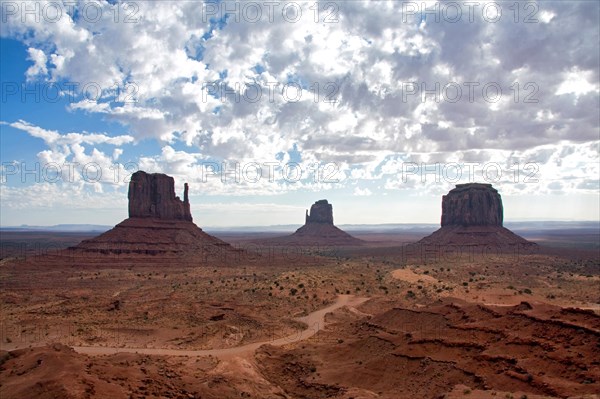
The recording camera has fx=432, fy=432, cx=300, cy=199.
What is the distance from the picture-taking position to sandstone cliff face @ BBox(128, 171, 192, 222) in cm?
11025

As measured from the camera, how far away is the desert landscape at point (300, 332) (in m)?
20.5

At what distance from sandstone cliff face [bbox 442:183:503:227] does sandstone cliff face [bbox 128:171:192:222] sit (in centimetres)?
8450

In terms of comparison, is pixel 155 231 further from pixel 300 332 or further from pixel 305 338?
pixel 305 338

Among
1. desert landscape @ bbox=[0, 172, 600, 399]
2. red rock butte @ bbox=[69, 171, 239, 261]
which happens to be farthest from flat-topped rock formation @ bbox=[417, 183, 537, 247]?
red rock butte @ bbox=[69, 171, 239, 261]

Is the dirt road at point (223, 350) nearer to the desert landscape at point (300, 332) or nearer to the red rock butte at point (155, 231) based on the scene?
the desert landscape at point (300, 332)

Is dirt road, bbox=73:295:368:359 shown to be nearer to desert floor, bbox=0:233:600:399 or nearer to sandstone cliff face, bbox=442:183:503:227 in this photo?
desert floor, bbox=0:233:600:399

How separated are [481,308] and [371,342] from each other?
7.71 meters

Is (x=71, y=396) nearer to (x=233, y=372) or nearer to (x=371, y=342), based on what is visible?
(x=233, y=372)

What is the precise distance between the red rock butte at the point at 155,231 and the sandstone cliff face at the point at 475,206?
72865 millimetres

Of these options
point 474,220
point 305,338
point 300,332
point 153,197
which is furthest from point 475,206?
point 305,338

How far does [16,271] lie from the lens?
81.2 metres

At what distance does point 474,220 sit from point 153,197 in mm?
93541

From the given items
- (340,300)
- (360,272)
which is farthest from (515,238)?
(340,300)

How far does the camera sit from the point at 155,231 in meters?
106
